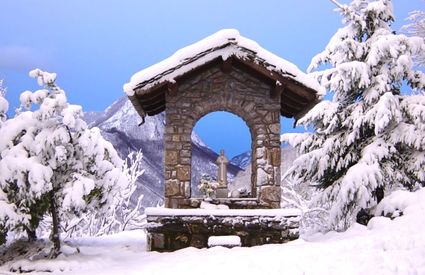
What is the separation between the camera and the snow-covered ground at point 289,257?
7.17 m

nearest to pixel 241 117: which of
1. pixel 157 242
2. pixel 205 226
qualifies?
pixel 205 226

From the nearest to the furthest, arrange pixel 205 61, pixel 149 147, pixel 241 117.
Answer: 1. pixel 205 61
2. pixel 241 117
3. pixel 149 147

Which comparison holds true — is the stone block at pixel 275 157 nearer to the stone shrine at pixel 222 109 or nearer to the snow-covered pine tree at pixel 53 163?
the stone shrine at pixel 222 109

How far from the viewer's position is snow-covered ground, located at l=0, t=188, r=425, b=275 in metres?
7.17

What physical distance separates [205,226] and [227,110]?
2667mm

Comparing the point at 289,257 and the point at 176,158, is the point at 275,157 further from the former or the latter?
the point at 289,257

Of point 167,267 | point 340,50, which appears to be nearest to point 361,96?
point 340,50

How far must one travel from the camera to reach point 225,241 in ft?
33.1

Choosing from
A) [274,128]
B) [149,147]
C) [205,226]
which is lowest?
[205,226]

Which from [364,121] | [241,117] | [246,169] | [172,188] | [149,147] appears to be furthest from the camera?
[149,147]

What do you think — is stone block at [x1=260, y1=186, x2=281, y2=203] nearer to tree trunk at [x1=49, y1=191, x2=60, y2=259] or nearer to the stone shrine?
the stone shrine

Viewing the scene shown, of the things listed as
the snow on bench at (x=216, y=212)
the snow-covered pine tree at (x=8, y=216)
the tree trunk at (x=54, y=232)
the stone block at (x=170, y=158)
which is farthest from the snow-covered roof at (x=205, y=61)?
the snow-covered pine tree at (x=8, y=216)

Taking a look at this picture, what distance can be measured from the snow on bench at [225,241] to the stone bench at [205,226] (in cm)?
9

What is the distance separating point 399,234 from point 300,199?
1278 cm
